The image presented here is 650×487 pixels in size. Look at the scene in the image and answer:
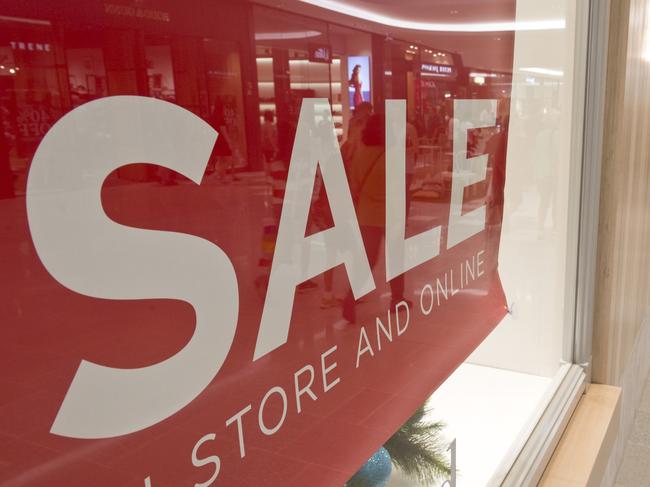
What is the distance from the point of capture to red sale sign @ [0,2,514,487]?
1.83 feet

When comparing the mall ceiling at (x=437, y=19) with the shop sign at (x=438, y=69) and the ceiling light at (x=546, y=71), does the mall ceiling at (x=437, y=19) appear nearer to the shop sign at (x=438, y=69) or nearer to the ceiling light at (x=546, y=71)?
the shop sign at (x=438, y=69)

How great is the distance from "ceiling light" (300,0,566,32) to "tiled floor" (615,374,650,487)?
7.06ft

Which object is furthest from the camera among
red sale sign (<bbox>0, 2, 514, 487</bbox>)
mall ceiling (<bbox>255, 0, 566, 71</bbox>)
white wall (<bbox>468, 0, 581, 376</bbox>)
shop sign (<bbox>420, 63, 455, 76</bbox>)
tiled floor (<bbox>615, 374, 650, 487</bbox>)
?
tiled floor (<bbox>615, 374, 650, 487</bbox>)

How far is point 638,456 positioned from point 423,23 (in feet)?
9.10

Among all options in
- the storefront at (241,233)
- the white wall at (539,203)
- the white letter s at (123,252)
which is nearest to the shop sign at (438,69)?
the storefront at (241,233)

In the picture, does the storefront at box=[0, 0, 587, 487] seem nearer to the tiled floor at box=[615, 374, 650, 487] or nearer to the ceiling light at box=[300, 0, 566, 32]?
the ceiling light at box=[300, 0, 566, 32]

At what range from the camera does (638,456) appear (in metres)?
3.16

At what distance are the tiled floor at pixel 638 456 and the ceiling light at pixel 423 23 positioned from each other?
2.15 meters

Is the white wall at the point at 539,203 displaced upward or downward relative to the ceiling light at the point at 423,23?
downward

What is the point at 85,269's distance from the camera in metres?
0.61

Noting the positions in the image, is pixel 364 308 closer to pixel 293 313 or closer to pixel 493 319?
pixel 293 313

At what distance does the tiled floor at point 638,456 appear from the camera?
2965 mm

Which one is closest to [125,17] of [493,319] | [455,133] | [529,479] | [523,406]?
[455,133]

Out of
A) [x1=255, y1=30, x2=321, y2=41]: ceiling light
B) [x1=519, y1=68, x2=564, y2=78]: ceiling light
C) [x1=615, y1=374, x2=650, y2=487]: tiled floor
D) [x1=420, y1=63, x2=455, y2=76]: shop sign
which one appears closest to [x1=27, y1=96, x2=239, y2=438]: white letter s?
[x1=255, y1=30, x2=321, y2=41]: ceiling light
